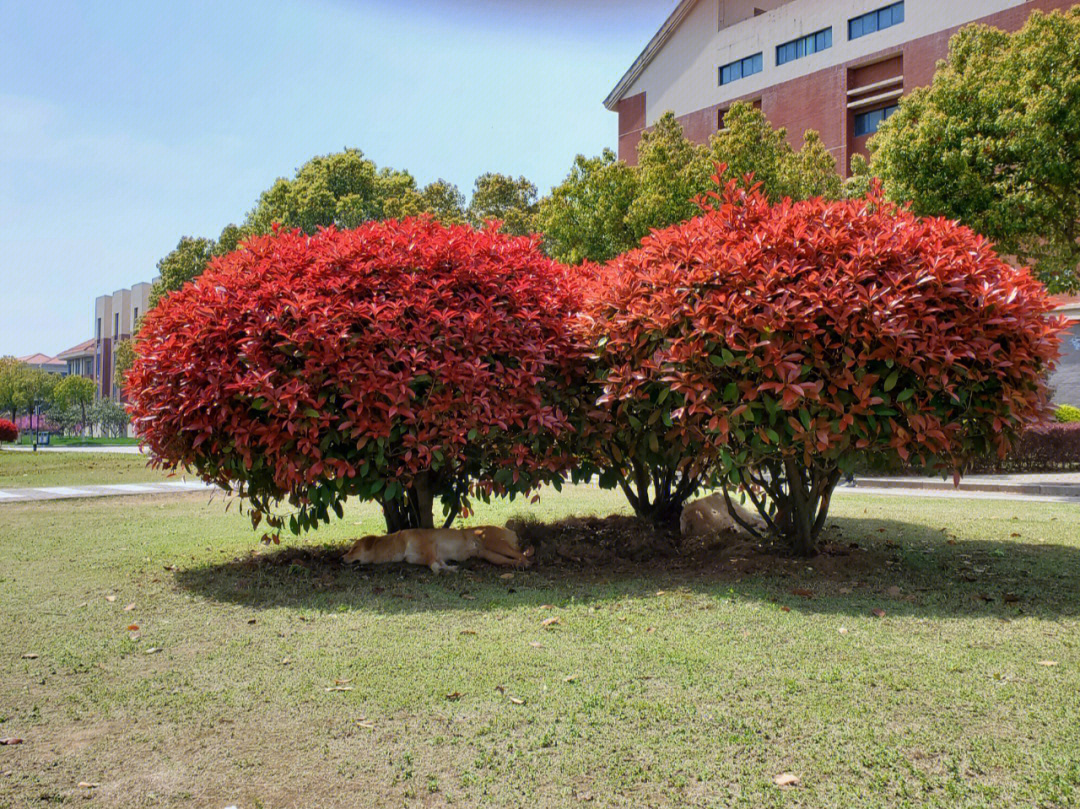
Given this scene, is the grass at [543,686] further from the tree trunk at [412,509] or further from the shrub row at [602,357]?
the shrub row at [602,357]

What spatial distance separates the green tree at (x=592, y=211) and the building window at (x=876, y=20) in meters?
19.1

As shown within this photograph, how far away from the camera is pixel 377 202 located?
38.9 meters

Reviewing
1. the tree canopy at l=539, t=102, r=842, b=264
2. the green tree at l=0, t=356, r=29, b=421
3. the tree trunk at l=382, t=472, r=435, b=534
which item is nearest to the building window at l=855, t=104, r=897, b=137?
the tree canopy at l=539, t=102, r=842, b=264

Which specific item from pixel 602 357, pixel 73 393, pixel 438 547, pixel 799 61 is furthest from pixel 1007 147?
pixel 73 393

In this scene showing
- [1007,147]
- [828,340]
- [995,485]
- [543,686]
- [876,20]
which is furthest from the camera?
[876,20]

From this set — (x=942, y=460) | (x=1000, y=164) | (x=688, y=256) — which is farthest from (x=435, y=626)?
(x=1000, y=164)

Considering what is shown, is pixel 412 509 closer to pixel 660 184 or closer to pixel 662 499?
→ pixel 662 499

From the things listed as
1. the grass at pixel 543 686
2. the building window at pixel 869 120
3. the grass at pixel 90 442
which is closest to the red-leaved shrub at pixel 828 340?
the grass at pixel 543 686

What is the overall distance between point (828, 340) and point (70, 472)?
733 inches

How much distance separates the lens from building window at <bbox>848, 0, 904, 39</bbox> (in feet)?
116

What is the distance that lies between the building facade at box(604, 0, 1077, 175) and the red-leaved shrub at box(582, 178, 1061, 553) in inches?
1266

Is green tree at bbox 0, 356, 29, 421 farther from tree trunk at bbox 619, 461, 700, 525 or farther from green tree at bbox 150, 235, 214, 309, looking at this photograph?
tree trunk at bbox 619, 461, 700, 525

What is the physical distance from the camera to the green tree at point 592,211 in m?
23.0

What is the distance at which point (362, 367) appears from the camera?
18.1 feet
